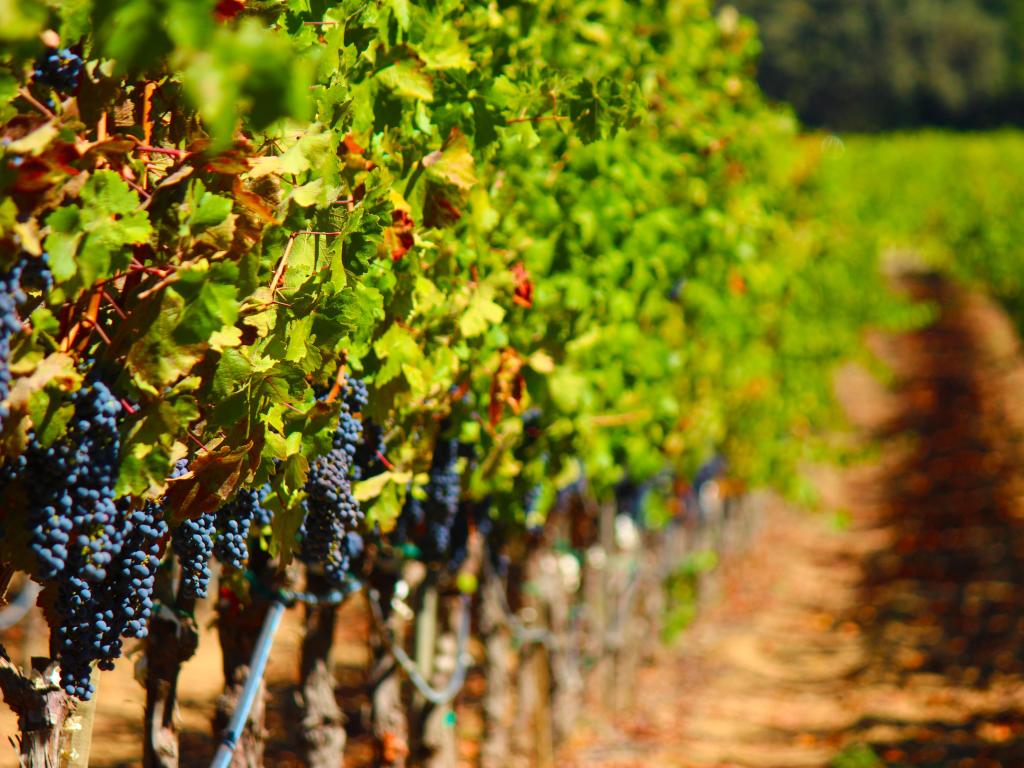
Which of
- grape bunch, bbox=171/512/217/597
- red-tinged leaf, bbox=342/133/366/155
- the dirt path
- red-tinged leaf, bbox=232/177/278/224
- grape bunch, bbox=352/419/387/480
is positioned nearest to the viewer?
red-tinged leaf, bbox=232/177/278/224

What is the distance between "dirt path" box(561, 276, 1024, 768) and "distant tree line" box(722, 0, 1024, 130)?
60.0 meters

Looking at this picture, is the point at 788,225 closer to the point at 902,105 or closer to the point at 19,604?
the point at 19,604

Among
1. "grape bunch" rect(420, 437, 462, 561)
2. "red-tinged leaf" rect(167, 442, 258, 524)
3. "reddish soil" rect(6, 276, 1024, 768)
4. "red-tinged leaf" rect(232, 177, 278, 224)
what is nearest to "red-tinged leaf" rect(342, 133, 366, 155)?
"red-tinged leaf" rect(232, 177, 278, 224)

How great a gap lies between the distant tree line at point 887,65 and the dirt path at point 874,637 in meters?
60.0

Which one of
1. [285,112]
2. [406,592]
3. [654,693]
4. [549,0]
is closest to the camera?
[285,112]

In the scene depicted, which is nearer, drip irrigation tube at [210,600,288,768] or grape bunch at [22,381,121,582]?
grape bunch at [22,381,121,582]

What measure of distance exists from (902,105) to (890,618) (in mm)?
71004

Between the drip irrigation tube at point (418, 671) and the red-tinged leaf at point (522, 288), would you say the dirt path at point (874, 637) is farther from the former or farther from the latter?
the red-tinged leaf at point (522, 288)

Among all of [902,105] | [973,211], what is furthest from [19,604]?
[902,105]

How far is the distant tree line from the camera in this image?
7588cm

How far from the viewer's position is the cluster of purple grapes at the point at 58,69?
84.9 inches

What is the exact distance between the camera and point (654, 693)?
30.4 ft

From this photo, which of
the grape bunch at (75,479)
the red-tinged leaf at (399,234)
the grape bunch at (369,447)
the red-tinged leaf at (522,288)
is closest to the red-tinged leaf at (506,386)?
the red-tinged leaf at (522,288)

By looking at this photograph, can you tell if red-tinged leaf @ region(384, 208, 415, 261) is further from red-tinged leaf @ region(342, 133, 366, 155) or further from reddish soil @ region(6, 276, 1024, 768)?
reddish soil @ region(6, 276, 1024, 768)
